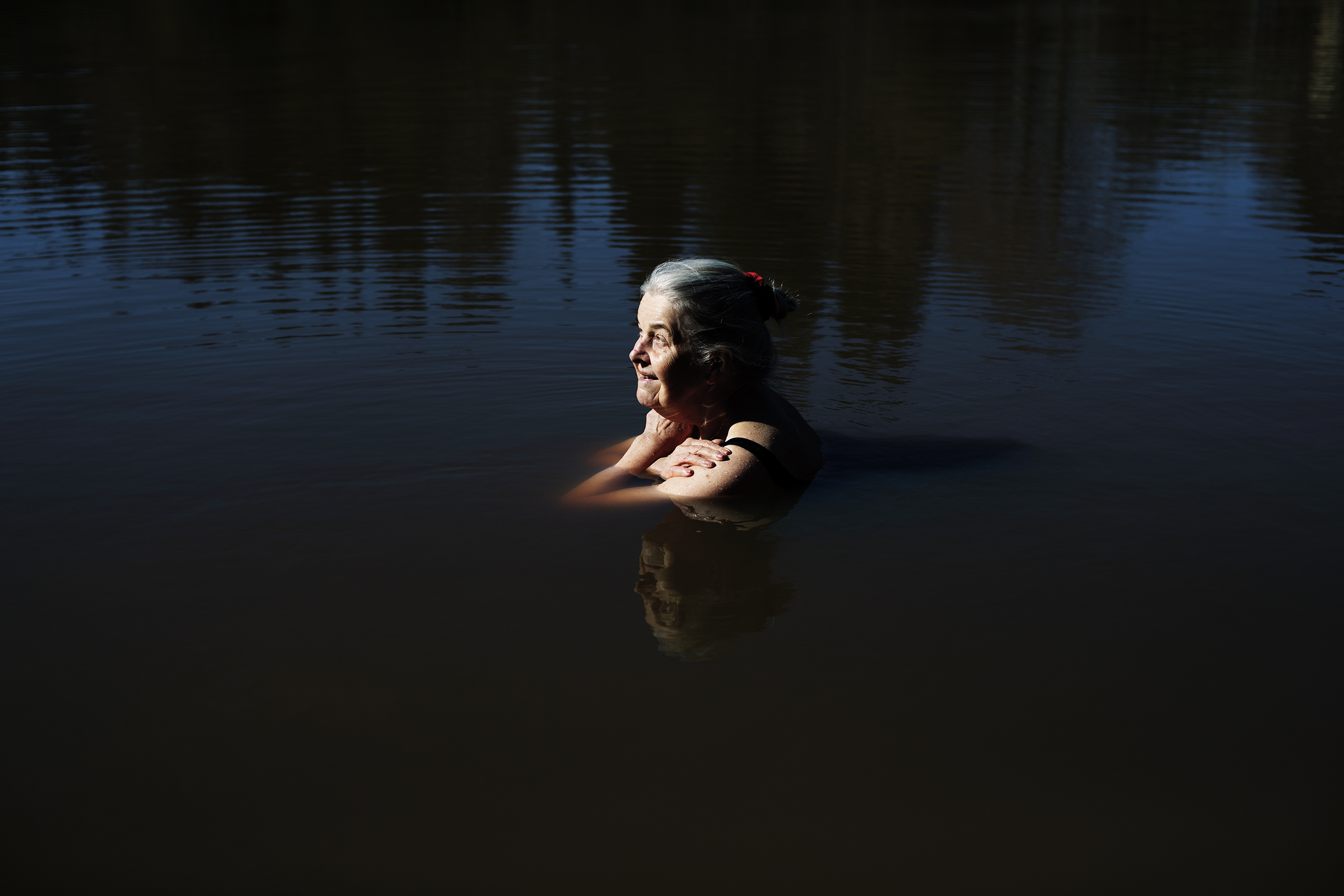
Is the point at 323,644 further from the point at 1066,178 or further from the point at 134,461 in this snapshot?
the point at 1066,178

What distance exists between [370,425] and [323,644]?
6.88 ft

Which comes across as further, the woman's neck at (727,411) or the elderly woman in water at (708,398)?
the woman's neck at (727,411)

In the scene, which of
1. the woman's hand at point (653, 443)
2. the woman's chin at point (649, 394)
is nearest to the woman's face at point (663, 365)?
the woman's chin at point (649, 394)

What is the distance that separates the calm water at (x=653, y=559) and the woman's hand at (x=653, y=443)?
0.92ft

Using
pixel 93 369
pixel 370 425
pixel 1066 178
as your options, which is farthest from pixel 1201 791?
pixel 1066 178

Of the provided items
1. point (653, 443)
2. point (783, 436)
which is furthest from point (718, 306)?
point (653, 443)

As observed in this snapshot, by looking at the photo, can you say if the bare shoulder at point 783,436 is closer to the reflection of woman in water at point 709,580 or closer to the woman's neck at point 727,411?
the woman's neck at point 727,411

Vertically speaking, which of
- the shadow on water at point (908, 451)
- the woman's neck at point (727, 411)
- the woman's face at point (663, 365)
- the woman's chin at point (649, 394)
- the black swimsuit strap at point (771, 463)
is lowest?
the shadow on water at point (908, 451)

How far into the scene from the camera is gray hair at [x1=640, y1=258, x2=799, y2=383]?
474cm

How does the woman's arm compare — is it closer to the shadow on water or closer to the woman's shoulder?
the woman's shoulder

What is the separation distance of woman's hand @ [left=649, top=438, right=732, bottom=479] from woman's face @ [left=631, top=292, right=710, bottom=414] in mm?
165

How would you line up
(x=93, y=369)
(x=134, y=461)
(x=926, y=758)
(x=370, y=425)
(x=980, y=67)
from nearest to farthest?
(x=926, y=758) → (x=134, y=461) → (x=370, y=425) → (x=93, y=369) → (x=980, y=67)

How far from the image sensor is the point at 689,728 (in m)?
3.37

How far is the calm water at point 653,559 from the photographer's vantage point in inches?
117
